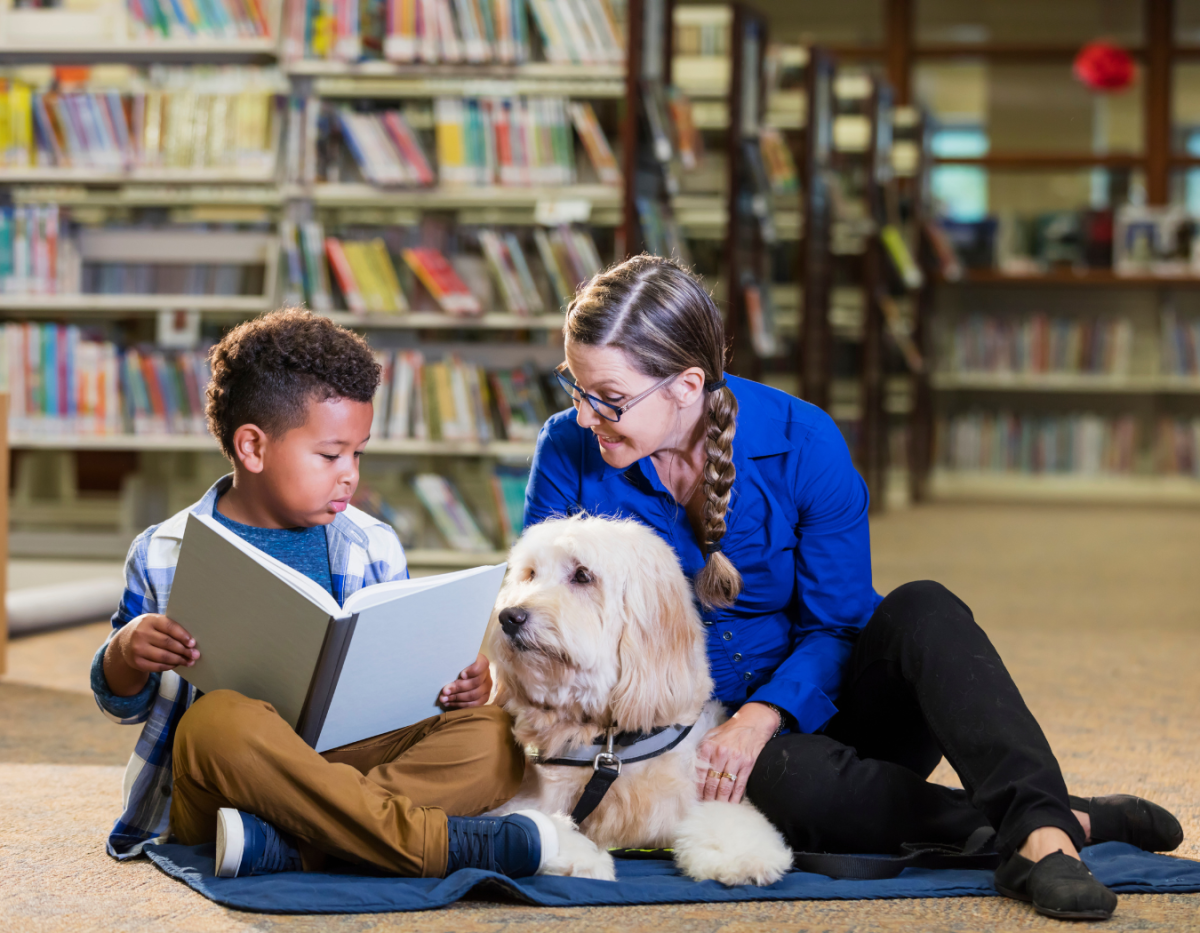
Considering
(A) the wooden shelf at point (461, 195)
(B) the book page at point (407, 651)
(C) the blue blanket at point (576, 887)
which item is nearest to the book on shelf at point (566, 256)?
(A) the wooden shelf at point (461, 195)

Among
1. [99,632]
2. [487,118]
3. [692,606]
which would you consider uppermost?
[487,118]

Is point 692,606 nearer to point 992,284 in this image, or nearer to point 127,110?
point 127,110

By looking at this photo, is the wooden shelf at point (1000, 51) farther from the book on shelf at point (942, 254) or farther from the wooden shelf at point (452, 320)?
the wooden shelf at point (452, 320)

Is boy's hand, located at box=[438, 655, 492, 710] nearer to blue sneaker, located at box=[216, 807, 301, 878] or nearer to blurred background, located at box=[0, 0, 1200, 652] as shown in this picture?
blue sneaker, located at box=[216, 807, 301, 878]

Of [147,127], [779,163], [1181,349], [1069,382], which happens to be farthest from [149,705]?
[1181,349]

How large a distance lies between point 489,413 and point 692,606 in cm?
275

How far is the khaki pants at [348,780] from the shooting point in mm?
1399

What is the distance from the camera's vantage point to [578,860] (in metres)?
1.49

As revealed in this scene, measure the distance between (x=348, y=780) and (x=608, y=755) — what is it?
0.29 meters

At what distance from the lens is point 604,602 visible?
1456mm

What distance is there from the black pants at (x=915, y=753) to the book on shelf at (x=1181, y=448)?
711 cm

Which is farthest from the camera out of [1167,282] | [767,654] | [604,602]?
[1167,282]

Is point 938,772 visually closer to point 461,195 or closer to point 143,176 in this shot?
point 461,195

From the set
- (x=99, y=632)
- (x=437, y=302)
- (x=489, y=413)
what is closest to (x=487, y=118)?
(x=437, y=302)
